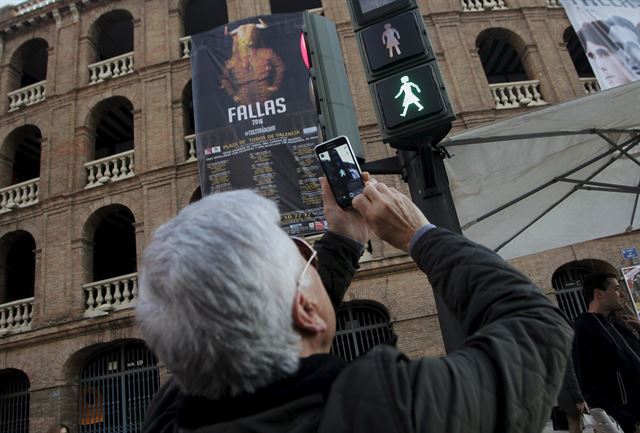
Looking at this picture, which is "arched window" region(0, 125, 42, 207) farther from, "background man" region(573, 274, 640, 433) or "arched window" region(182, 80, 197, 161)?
"background man" region(573, 274, 640, 433)

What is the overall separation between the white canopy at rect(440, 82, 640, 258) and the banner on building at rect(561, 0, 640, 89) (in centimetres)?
743

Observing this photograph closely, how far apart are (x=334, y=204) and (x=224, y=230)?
0.68 m

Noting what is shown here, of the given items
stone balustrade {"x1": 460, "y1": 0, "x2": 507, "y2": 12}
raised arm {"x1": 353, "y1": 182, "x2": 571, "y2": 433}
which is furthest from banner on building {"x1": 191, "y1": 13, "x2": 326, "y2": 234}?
raised arm {"x1": 353, "y1": 182, "x2": 571, "y2": 433}

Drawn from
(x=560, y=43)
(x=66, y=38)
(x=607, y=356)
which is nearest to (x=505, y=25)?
(x=560, y=43)

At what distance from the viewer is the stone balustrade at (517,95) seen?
12.3 metres

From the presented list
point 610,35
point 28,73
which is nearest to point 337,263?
point 610,35

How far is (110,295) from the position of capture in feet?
38.2

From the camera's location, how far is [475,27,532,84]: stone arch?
1338cm

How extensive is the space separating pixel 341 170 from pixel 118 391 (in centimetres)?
1187

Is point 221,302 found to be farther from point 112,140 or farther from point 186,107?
point 112,140

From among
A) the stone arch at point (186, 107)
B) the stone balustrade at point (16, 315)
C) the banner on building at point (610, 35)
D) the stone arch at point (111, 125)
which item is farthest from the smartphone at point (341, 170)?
the stone arch at point (111, 125)

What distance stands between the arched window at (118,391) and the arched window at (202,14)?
10518 millimetres

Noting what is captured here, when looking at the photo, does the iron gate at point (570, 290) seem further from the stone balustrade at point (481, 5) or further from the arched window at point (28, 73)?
the arched window at point (28, 73)

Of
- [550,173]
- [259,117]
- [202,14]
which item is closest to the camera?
[550,173]
